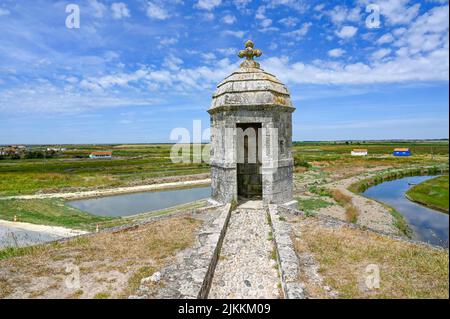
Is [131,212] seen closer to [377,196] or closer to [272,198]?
[272,198]

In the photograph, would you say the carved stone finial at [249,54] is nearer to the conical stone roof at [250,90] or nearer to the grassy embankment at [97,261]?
the conical stone roof at [250,90]

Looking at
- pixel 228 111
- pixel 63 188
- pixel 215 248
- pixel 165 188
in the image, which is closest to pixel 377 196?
pixel 165 188

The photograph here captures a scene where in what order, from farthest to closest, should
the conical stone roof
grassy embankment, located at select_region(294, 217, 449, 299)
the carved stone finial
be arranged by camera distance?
the carved stone finial, the conical stone roof, grassy embankment, located at select_region(294, 217, 449, 299)

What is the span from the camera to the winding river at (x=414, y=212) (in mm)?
13572

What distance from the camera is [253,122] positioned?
25.1ft

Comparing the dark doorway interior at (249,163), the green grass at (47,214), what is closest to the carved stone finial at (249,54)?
the dark doorway interior at (249,163)

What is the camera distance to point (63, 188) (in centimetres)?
2888

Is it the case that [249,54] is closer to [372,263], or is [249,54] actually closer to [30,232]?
[372,263]

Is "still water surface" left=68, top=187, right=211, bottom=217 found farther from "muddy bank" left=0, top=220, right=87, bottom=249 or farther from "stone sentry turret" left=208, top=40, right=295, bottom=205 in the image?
"stone sentry turret" left=208, top=40, right=295, bottom=205

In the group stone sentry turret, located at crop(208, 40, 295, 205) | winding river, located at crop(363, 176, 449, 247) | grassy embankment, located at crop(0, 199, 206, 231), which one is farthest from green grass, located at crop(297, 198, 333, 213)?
stone sentry turret, located at crop(208, 40, 295, 205)

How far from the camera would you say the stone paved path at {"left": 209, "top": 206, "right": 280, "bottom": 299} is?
4.34 metres

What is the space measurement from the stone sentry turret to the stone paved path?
130 centimetres

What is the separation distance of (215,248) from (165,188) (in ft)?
84.1

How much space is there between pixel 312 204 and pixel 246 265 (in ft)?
52.9
